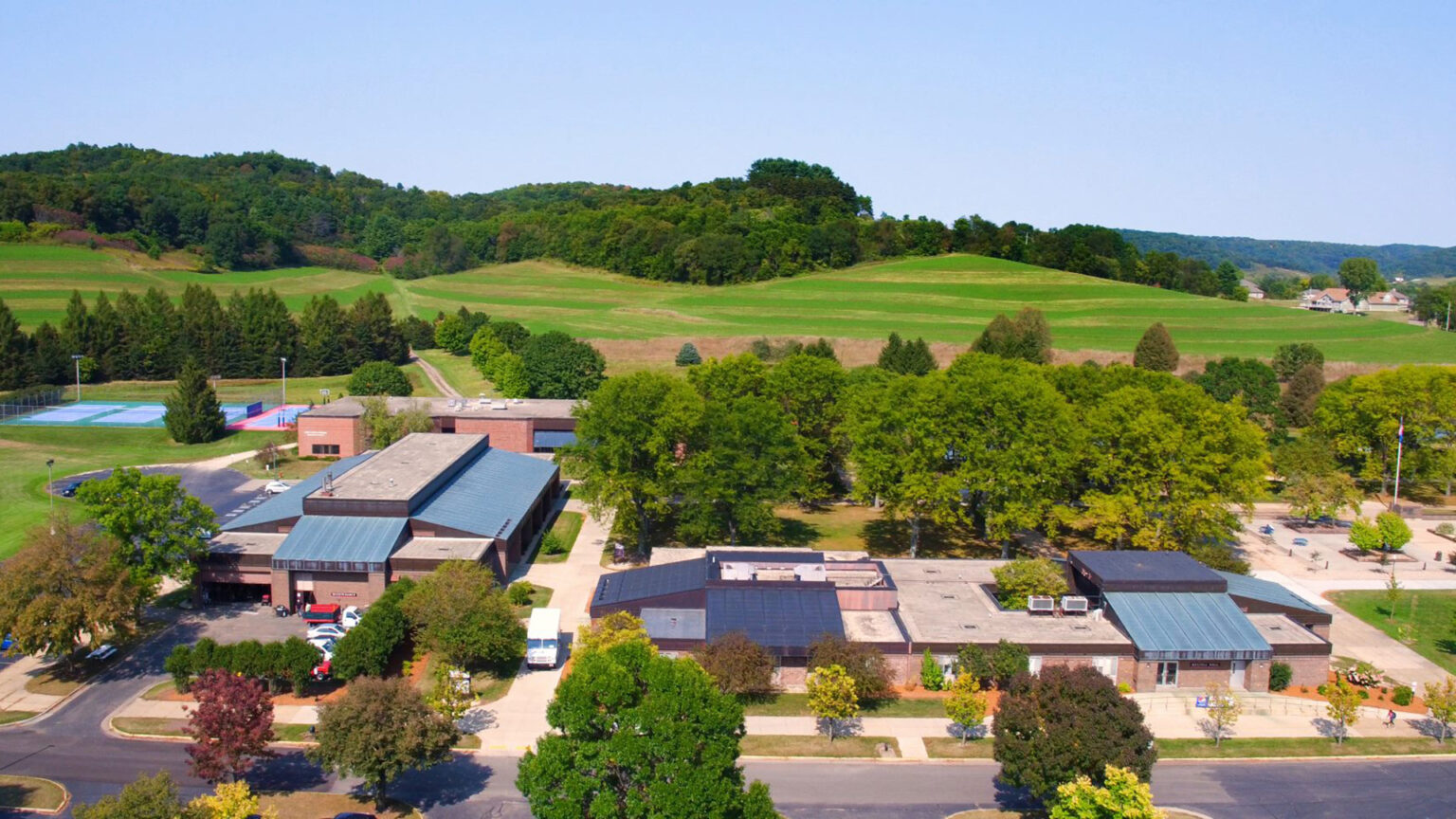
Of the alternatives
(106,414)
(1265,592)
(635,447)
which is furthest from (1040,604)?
(106,414)

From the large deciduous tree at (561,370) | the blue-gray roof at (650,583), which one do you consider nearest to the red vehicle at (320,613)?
the blue-gray roof at (650,583)

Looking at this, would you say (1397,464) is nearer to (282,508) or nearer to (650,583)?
(650,583)

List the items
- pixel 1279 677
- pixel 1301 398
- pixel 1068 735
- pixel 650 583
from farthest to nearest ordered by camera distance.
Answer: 1. pixel 1301 398
2. pixel 650 583
3. pixel 1279 677
4. pixel 1068 735

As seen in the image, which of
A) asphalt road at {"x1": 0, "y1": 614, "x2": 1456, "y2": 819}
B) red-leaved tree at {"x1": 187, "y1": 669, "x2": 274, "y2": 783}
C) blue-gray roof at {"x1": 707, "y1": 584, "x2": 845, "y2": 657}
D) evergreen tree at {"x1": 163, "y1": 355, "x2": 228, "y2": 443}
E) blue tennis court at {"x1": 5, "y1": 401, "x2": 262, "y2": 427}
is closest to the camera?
red-leaved tree at {"x1": 187, "y1": 669, "x2": 274, "y2": 783}

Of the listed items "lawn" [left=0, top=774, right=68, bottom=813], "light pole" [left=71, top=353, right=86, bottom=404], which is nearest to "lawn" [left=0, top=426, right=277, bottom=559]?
"light pole" [left=71, top=353, right=86, bottom=404]

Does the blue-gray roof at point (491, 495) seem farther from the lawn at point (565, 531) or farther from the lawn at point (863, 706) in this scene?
the lawn at point (863, 706)

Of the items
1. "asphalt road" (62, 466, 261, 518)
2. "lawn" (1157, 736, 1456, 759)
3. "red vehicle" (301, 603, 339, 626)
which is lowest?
"lawn" (1157, 736, 1456, 759)

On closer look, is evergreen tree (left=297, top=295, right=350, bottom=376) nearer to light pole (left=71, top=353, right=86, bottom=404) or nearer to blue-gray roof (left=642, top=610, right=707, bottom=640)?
light pole (left=71, top=353, right=86, bottom=404)

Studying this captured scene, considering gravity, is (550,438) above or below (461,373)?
below
